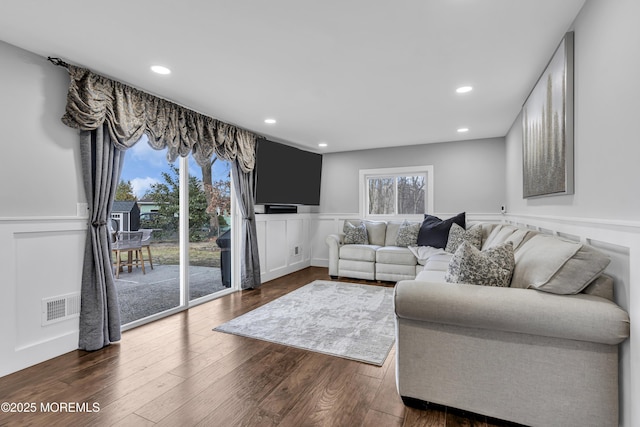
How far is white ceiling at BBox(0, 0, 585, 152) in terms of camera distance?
5.38 ft

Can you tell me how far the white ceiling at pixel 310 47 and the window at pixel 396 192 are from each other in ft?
6.48

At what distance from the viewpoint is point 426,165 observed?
5.07m

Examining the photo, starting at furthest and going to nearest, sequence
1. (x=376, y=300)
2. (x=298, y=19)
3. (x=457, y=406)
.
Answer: (x=376, y=300), (x=298, y=19), (x=457, y=406)

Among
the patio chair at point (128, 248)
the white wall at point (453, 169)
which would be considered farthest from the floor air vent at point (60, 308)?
the white wall at point (453, 169)

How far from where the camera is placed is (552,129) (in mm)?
2035

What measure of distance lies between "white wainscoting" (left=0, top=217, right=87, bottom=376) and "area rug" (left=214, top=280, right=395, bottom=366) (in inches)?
47.5

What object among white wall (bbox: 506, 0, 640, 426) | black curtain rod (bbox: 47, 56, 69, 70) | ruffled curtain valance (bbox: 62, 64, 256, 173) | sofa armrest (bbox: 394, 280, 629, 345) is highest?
black curtain rod (bbox: 47, 56, 69, 70)

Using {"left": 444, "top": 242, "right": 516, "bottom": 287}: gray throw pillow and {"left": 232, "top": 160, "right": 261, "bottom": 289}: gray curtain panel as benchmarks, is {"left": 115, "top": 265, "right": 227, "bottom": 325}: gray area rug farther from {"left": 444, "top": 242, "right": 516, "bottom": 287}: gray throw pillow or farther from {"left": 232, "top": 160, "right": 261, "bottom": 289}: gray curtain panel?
{"left": 444, "top": 242, "right": 516, "bottom": 287}: gray throw pillow

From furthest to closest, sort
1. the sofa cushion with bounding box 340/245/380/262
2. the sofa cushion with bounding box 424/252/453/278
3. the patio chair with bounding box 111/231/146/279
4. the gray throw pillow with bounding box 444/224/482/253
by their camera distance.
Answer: the sofa cushion with bounding box 340/245/380/262, the gray throw pillow with bounding box 444/224/482/253, the sofa cushion with bounding box 424/252/453/278, the patio chair with bounding box 111/231/146/279

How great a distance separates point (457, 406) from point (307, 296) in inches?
92.3

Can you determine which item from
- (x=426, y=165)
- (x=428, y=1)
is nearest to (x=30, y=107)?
(x=428, y=1)

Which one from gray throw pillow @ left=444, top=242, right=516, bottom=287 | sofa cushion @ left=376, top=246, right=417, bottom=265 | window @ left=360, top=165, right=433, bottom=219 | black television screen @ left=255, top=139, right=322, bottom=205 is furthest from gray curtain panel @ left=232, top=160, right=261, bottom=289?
gray throw pillow @ left=444, top=242, right=516, bottom=287

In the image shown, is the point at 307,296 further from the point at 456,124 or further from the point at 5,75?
the point at 5,75

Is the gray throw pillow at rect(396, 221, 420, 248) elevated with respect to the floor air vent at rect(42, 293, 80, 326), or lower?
elevated
